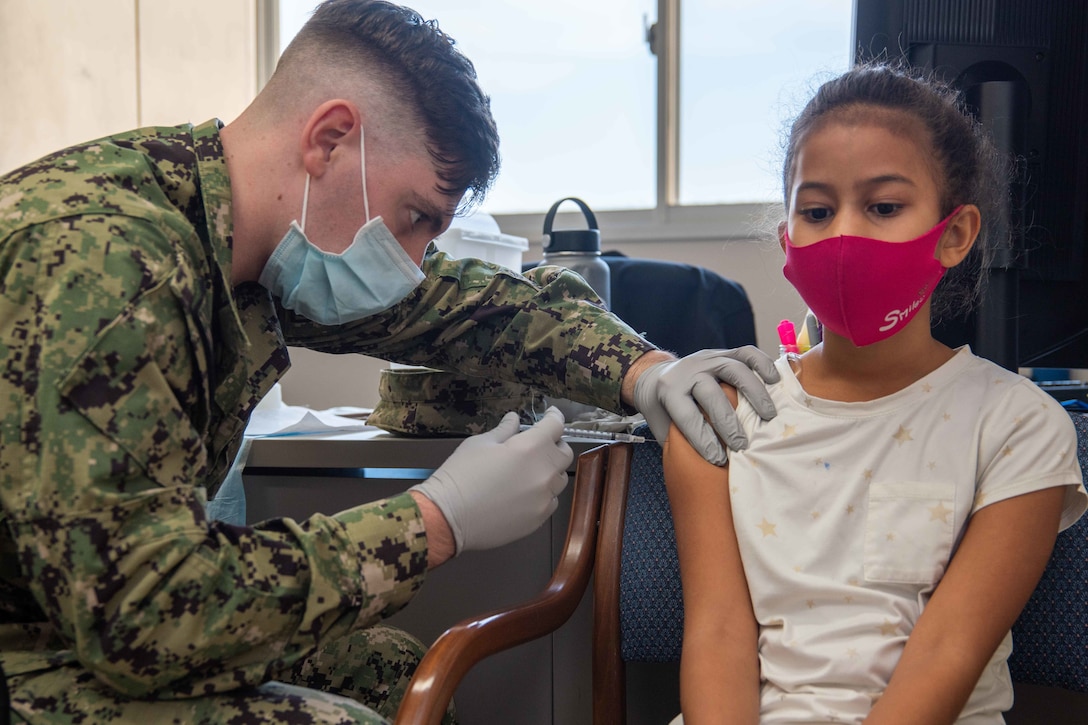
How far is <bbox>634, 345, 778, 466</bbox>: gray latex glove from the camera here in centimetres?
117

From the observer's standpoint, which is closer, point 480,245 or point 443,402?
point 443,402

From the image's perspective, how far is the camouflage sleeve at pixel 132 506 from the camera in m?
0.80

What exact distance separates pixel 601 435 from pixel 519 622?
0.43 meters

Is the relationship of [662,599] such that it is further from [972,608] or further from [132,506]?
[132,506]

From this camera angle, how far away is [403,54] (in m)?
1.19

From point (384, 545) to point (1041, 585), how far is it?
80 centimetres

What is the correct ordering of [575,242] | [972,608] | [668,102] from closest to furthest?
[972,608] → [575,242] → [668,102]

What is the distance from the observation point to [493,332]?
4.66 feet

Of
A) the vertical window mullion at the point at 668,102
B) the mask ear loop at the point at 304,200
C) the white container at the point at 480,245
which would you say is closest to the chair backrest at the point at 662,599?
the mask ear loop at the point at 304,200

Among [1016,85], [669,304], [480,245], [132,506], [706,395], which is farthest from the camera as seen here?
→ [669,304]

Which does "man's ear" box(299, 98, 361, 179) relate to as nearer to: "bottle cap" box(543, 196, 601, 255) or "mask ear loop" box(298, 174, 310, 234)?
"mask ear loop" box(298, 174, 310, 234)

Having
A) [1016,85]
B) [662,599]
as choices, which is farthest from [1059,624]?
[1016,85]

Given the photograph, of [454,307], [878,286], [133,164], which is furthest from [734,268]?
[133,164]

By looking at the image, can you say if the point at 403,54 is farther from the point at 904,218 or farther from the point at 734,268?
the point at 734,268
